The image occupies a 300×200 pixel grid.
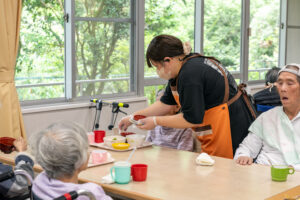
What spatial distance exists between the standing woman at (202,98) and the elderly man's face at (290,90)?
344 mm

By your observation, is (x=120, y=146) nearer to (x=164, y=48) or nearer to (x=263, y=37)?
(x=164, y=48)

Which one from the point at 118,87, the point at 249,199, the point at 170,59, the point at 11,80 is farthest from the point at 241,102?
the point at 118,87

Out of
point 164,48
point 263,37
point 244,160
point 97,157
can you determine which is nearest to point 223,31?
point 263,37

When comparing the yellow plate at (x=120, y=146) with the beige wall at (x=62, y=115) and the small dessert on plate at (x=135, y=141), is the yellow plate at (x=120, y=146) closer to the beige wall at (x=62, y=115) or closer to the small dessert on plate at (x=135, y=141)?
the small dessert on plate at (x=135, y=141)

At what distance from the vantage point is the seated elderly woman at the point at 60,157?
1766 millimetres

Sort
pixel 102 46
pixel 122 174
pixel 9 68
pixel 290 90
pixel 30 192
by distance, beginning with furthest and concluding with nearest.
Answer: pixel 102 46 < pixel 9 68 < pixel 290 90 < pixel 122 174 < pixel 30 192

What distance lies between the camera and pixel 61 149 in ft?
5.78

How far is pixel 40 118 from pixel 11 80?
0.49m

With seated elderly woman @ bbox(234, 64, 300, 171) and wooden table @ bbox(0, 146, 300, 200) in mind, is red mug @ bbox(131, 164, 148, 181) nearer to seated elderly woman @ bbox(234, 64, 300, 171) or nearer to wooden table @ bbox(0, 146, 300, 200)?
wooden table @ bbox(0, 146, 300, 200)

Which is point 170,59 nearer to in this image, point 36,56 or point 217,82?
point 217,82

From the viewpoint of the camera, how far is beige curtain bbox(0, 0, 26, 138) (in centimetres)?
392

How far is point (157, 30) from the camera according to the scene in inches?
222

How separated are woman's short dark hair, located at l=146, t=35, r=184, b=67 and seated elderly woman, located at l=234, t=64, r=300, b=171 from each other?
0.66 meters

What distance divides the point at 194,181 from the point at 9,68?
7.81ft
